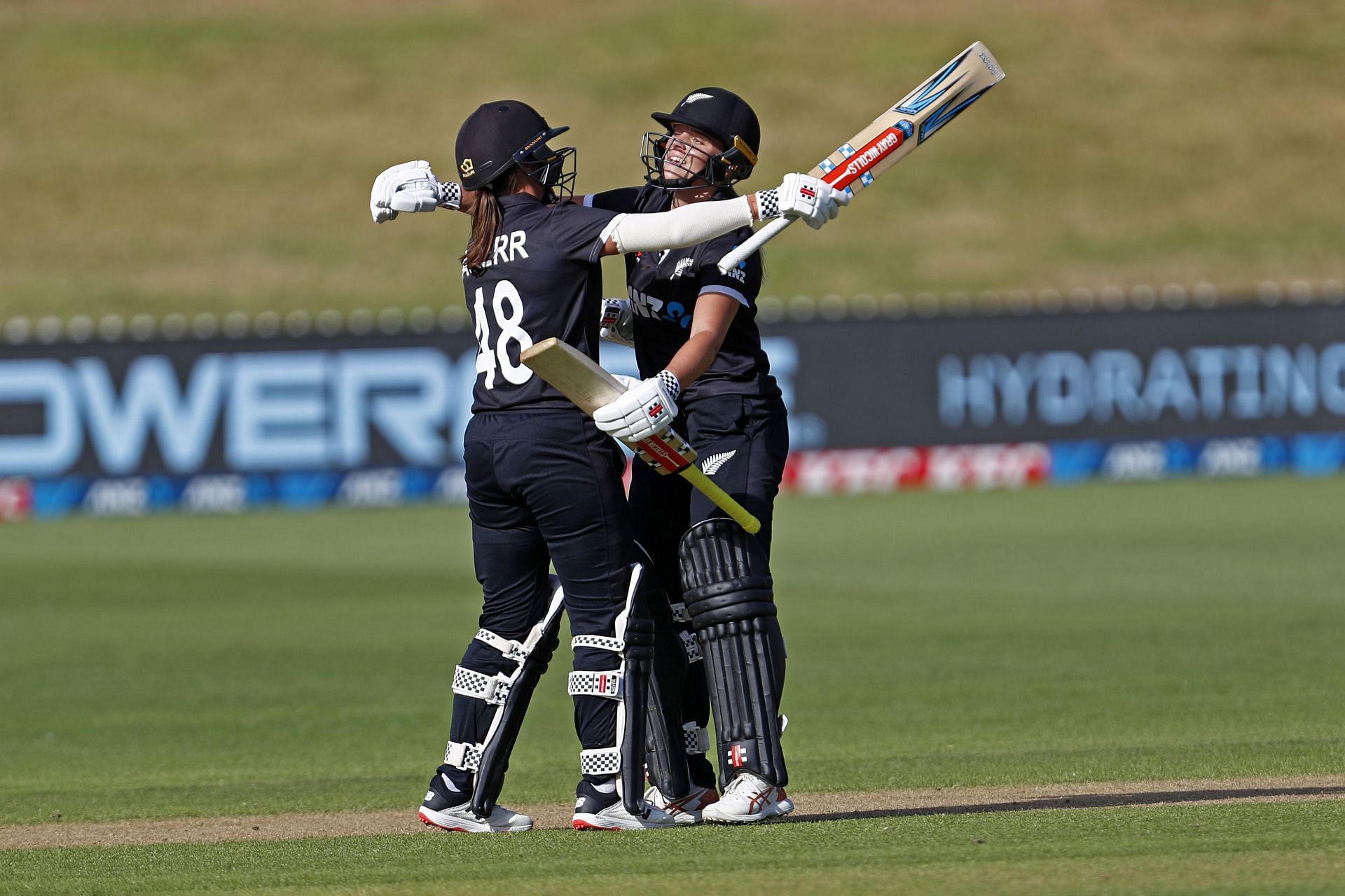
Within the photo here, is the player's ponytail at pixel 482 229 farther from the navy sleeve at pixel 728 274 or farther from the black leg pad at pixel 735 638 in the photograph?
the black leg pad at pixel 735 638

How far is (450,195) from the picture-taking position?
6.68 meters

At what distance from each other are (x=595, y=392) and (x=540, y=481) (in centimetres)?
38

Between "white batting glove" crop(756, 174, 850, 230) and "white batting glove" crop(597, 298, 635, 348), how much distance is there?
0.91m

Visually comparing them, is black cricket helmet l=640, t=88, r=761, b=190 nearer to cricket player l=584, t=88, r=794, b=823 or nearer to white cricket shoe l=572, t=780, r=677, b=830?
cricket player l=584, t=88, r=794, b=823

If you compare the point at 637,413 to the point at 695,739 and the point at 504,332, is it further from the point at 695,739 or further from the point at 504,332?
the point at 695,739

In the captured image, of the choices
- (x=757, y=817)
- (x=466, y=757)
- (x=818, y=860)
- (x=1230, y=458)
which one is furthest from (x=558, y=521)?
(x=1230, y=458)

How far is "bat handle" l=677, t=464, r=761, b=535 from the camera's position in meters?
6.34

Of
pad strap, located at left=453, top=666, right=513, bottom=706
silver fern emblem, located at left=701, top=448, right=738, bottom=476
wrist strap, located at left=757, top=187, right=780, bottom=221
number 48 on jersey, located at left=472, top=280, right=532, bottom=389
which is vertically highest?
wrist strap, located at left=757, top=187, right=780, bottom=221

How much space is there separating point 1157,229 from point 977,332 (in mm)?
17955

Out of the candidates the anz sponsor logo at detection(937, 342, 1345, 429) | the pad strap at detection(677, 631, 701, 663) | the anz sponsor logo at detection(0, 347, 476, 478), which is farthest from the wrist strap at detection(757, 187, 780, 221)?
the anz sponsor logo at detection(937, 342, 1345, 429)

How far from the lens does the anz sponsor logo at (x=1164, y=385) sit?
2314 cm

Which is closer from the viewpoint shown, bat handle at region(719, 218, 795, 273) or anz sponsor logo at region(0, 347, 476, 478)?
bat handle at region(719, 218, 795, 273)

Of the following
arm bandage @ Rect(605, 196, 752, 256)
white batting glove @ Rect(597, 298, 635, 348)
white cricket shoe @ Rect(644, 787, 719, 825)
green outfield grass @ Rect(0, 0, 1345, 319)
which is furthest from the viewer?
green outfield grass @ Rect(0, 0, 1345, 319)

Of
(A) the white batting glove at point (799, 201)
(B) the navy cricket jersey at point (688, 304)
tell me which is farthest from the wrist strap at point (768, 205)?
(B) the navy cricket jersey at point (688, 304)
